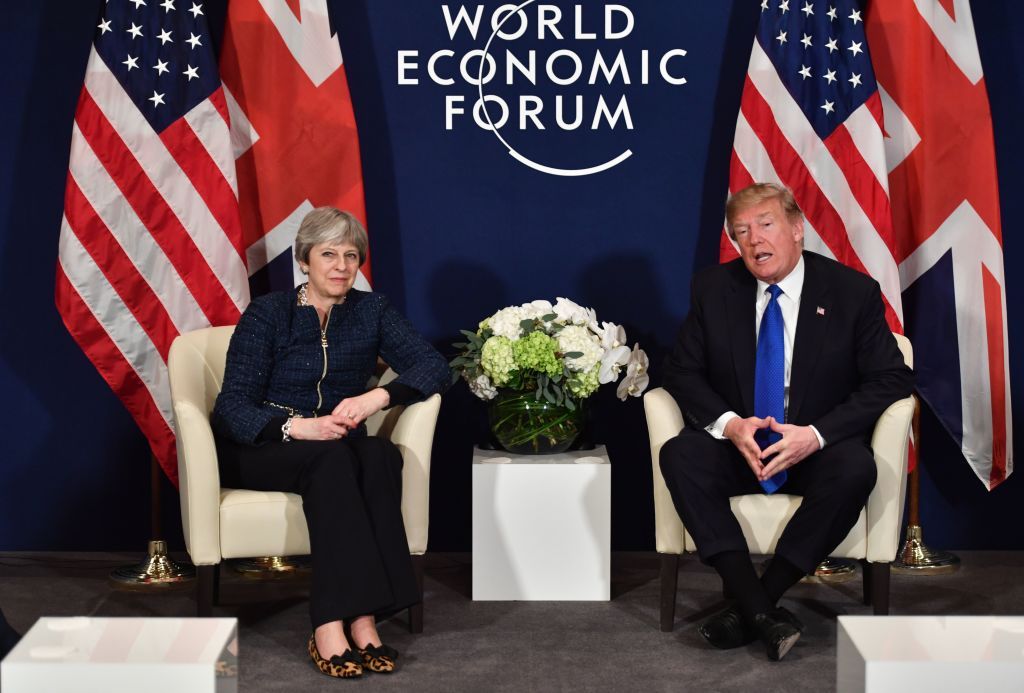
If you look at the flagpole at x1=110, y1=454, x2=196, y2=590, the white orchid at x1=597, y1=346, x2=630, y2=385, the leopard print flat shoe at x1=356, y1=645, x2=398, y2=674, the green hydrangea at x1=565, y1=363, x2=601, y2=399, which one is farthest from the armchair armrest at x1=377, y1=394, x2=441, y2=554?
the flagpole at x1=110, y1=454, x2=196, y2=590

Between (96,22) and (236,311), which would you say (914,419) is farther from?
(96,22)

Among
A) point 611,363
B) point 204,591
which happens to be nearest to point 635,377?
point 611,363

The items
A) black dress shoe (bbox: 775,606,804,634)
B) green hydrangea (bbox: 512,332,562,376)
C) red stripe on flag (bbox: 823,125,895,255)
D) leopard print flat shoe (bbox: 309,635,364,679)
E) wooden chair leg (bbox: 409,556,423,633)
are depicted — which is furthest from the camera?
red stripe on flag (bbox: 823,125,895,255)

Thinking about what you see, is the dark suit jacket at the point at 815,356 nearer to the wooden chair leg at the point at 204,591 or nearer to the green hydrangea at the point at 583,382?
the green hydrangea at the point at 583,382

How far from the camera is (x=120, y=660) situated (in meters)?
2.28

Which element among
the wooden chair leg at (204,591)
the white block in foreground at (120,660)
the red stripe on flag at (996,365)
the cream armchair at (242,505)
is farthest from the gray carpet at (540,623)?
the white block in foreground at (120,660)

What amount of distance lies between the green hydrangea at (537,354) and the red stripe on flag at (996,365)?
1471mm

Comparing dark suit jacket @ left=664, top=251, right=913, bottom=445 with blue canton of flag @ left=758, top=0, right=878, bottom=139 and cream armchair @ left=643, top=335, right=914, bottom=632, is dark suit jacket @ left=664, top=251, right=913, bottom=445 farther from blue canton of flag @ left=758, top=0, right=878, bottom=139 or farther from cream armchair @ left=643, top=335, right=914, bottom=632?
blue canton of flag @ left=758, top=0, right=878, bottom=139

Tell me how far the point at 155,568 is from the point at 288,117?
60.6 inches

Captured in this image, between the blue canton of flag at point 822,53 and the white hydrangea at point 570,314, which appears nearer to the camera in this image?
the white hydrangea at point 570,314

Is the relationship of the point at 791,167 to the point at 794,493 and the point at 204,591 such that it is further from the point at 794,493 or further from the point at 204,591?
the point at 204,591

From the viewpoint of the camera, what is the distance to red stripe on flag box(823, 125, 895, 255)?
167 inches

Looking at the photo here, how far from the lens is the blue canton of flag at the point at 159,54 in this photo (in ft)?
13.6

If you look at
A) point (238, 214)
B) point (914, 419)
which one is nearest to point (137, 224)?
point (238, 214)
